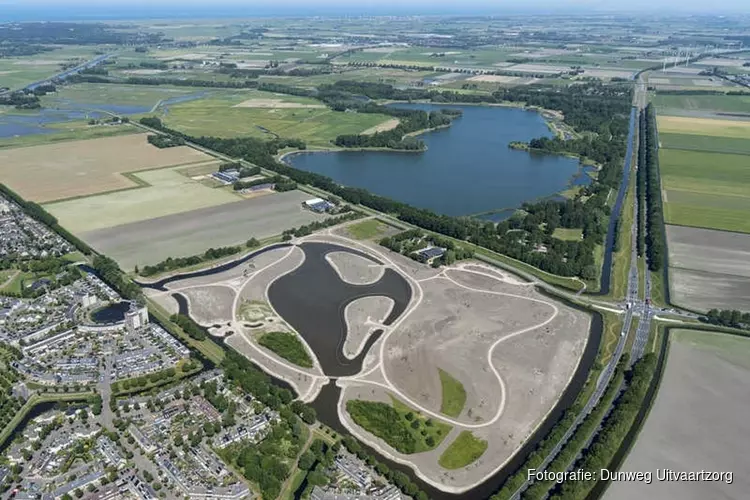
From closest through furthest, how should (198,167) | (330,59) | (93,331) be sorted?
(93,331) → (198,167) → (330,59)

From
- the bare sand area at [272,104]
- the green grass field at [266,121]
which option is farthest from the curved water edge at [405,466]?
the bare sand area at [272,104]

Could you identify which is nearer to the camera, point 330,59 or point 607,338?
point 607,338

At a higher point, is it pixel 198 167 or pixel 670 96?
pixel 670 96

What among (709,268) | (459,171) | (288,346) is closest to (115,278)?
(288,346)

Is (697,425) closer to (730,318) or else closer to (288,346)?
(730,318)

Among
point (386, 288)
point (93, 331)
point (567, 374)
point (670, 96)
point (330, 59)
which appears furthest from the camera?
point (330, 59)

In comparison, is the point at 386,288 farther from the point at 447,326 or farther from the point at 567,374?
the point at 567,374

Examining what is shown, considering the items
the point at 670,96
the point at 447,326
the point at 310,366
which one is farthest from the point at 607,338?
the point at 670,96
